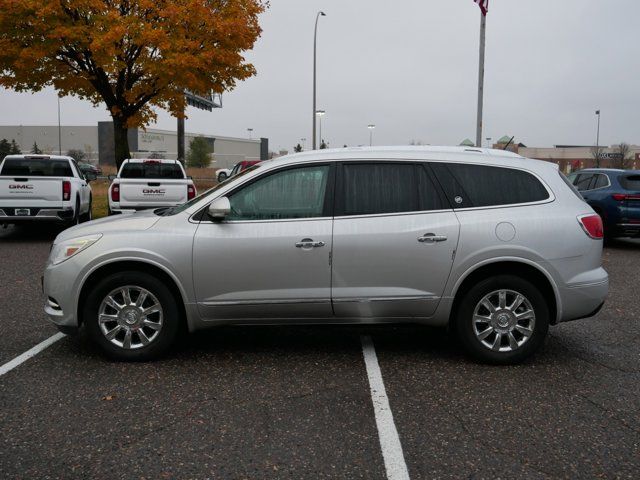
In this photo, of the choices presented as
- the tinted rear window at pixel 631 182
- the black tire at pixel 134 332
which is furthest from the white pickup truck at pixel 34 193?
the tinted rear window at pixel 631 182

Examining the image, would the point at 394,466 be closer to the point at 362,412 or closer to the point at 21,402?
the point at 362,412

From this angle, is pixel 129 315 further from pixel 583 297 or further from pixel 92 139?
pixel 92 139

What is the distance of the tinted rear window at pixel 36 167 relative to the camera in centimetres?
1288

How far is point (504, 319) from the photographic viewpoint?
4.96m

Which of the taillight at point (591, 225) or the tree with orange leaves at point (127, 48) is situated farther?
the tree with orange leaves at point (127, 48)

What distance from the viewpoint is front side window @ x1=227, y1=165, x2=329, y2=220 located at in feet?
16.4

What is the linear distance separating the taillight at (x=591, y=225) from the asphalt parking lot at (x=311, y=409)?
1067 millimetres

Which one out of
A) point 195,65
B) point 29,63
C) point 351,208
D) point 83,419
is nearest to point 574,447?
point 351,208

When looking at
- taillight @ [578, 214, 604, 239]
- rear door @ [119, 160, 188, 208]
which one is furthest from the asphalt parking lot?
rear door @ [119, 160, 188, 208]

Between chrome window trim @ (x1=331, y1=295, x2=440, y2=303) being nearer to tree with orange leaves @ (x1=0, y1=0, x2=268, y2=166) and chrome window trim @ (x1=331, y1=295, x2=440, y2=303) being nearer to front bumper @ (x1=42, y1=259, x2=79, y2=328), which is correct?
front bumper @ (x1=42, y1=259, x2=79, y2=328)

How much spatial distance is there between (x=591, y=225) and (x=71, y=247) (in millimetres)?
4077

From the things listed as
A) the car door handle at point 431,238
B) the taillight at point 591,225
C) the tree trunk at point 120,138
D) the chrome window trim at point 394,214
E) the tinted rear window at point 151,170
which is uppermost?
the tree trunk at point 120,138

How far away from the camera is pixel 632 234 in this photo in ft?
43.4

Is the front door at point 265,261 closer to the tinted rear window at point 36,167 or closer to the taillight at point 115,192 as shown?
the taillight at point 115,192
